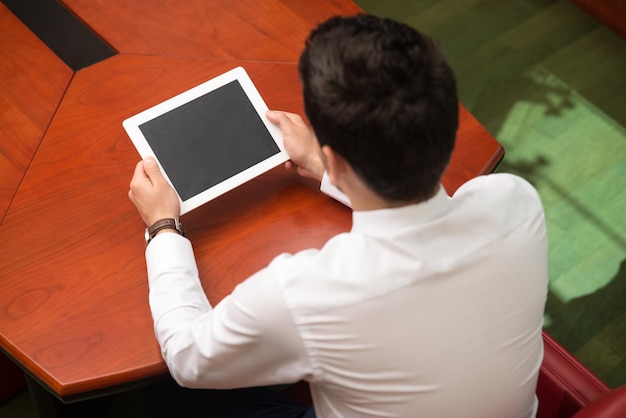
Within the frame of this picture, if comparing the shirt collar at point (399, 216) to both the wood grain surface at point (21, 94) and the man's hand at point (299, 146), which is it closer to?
the man's hand at point (299, 146)

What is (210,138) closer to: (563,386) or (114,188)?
(114,188)

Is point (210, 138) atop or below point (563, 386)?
atop

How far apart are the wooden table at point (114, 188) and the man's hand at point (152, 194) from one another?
7 cm

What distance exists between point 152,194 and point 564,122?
1886 millimetres

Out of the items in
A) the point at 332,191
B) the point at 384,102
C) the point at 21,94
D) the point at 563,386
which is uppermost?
the point at 384,102

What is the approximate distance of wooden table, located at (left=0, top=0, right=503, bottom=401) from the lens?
1.28m

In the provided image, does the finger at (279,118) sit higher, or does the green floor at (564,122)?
the finger at (279,118)

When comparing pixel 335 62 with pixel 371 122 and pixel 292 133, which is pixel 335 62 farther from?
pixel 292 133

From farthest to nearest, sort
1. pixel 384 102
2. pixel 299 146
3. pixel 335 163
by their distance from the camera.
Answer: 1. pixel 299 146
2. pixel 335 163
3. pixel 384 102

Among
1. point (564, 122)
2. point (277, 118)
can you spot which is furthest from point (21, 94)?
point (564, 122)

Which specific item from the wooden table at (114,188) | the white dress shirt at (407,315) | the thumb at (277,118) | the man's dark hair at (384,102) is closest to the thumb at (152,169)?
the wooden table at (114,188)

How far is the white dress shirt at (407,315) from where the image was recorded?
3.23 feet

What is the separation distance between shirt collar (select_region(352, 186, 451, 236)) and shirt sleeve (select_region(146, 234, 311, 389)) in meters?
0.17

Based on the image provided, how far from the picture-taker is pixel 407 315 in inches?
38.6
